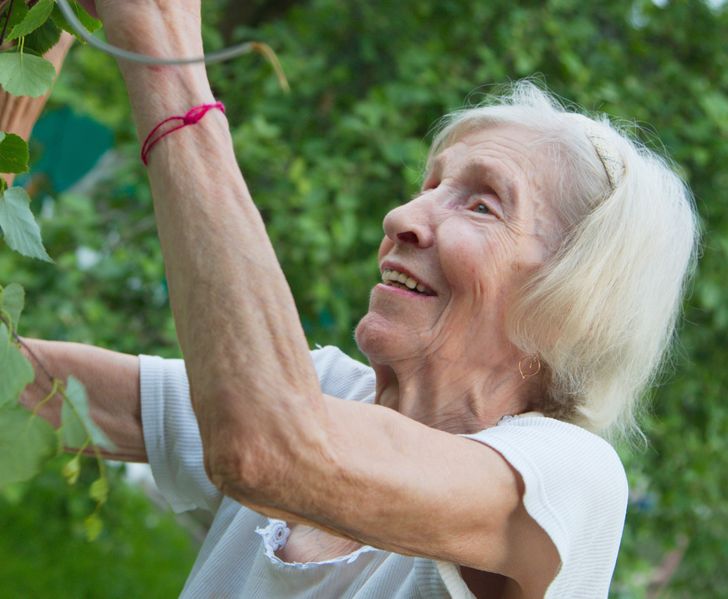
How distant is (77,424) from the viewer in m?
0.97

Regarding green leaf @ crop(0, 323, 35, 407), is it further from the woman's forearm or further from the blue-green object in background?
the blue-green object in background

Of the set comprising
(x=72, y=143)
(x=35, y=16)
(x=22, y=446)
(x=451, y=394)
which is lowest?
(x=72, y=143)

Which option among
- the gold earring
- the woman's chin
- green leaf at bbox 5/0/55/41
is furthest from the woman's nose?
green leaf at bbox 5/0/55/41

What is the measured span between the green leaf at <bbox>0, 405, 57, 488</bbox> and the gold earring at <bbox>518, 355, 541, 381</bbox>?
88 cm

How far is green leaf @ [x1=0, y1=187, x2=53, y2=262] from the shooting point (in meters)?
1.10

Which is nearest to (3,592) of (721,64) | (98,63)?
(98,63)

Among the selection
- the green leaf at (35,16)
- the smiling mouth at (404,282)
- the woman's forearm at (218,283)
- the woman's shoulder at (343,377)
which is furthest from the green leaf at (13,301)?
the woman's shoulder at (343,377)

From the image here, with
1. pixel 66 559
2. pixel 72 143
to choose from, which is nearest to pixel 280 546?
pixel 72 143

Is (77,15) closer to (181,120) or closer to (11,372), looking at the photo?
(181,120)

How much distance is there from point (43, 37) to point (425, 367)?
2.39ft

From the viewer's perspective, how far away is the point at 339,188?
11.7 feet

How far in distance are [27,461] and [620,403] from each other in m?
1.10

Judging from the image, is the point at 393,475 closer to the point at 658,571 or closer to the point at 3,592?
the point at 658,571

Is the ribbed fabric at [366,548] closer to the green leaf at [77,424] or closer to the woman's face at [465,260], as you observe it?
the woman's face at [465,260]
